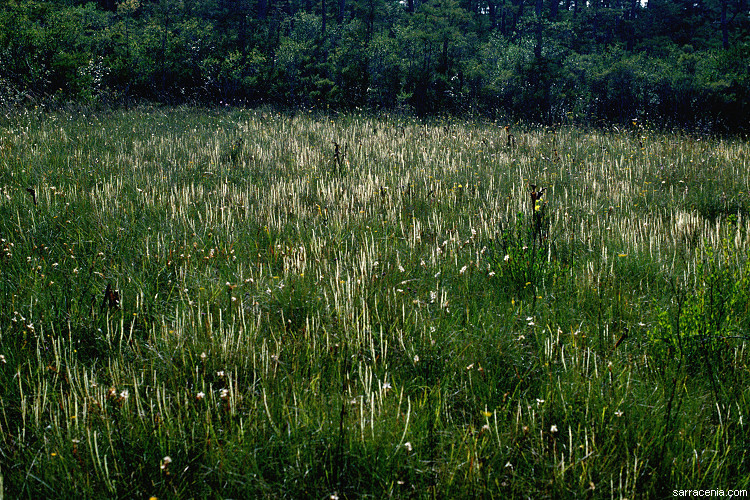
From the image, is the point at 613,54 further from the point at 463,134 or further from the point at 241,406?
the point at 241,406

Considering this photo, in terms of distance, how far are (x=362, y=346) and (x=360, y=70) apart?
18.9m

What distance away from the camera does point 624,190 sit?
18.7 feet

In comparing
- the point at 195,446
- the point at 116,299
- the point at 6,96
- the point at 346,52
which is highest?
the point at 346,52

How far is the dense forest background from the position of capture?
14.7m

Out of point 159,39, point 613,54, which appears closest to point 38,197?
point 159,39

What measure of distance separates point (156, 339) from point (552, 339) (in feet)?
6.48

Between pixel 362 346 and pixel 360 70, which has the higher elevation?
pixel 360 70

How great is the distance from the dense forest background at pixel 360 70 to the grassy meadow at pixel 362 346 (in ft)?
37.5

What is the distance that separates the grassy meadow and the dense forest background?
1143cm

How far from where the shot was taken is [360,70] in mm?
19844

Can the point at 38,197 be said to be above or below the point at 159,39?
below

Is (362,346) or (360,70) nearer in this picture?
(362,346)

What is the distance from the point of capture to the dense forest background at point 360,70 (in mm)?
14695

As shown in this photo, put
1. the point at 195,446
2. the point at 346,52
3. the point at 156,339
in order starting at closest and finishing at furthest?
1. the point at 195,446
2. the point at 156,339
3. the point at 346,52
